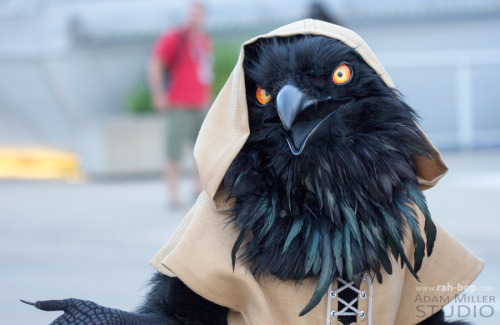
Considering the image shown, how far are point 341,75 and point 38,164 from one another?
38.0ft

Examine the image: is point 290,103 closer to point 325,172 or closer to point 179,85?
point 325,172

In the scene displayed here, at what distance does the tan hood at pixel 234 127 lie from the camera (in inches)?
72.6

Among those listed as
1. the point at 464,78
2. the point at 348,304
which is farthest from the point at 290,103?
the point at 464,78

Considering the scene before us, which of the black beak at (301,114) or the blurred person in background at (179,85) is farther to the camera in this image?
the blurred person in background at (179,85)

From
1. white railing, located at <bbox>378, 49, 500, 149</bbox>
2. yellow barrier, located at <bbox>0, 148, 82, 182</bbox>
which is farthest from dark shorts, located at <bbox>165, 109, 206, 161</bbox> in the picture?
white railing, located at <bbox>378, 49, 500, 149</bbox>

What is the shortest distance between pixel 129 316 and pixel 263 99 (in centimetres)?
71

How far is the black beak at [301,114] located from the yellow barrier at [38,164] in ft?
28.4

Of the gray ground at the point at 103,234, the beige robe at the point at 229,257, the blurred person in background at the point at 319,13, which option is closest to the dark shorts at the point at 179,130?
the gray ground at the point at 103,234

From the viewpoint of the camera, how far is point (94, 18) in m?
17.3

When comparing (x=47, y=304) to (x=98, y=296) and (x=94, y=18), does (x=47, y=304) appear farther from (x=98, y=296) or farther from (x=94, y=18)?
(x=94, y=18)

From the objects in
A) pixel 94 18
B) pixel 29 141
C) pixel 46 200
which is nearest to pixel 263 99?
pixel 46 200

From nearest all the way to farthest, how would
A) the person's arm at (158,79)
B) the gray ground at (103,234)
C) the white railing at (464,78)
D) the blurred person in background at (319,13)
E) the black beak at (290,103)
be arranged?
the black beak at (290,103)
the gray ground at (103,234)
the blurred person in background at (319,13)
the person's arm at (158,79)
the white railing at (464,78)

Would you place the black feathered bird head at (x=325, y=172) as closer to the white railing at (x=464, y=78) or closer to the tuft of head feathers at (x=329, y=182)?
the tuft of head feathers at (x=329, y=182)

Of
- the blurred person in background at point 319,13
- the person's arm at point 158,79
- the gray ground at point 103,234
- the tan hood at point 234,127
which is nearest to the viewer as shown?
the tan hood at point 234,127
